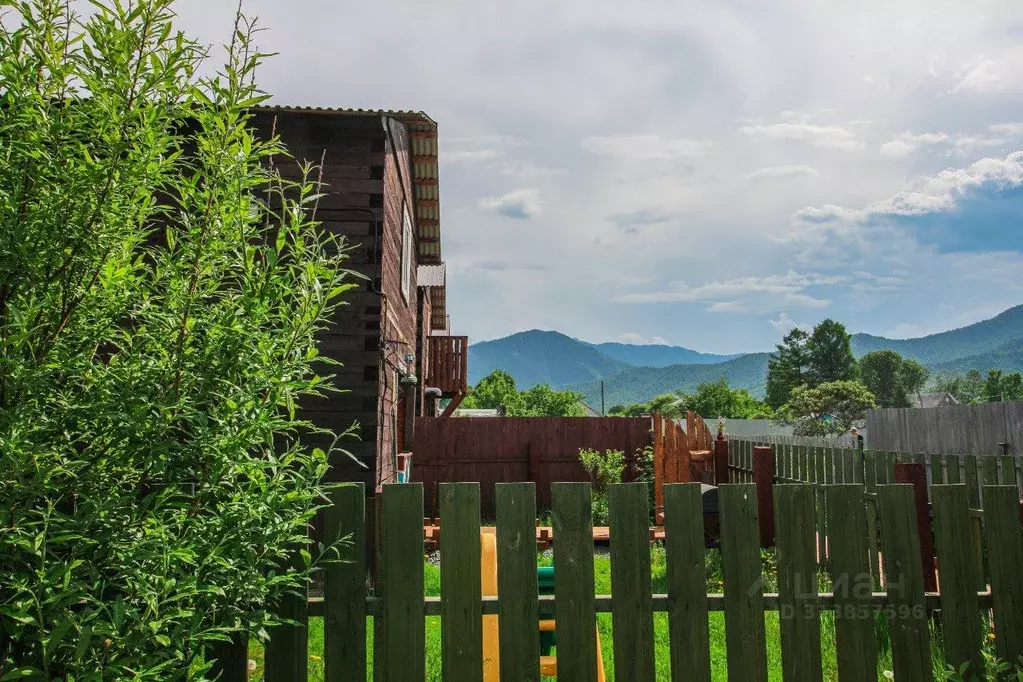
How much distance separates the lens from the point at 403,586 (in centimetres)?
344

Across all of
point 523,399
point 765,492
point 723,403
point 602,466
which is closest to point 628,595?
point 765,492

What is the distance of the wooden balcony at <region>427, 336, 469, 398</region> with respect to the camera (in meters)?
20.9

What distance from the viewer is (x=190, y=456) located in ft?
8.78

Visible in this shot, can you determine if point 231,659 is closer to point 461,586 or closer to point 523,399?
point 461,586

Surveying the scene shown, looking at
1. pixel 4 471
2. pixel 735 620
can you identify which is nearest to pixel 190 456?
pixel 4 471

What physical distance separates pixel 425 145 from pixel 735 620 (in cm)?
1061

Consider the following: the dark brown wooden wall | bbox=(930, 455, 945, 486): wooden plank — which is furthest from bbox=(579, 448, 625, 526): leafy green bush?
bbox=(930, 455, 945, 486): wooden plank

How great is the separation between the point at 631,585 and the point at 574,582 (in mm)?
276

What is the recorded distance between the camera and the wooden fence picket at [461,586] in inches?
135

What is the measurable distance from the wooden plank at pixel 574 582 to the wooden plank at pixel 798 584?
98 cm

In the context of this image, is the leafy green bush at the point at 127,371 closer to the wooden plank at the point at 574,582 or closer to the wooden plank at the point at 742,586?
→ the wooden plank at the point at 574,582

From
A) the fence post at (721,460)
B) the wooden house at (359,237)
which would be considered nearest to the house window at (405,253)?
the wooden house at (359,237)

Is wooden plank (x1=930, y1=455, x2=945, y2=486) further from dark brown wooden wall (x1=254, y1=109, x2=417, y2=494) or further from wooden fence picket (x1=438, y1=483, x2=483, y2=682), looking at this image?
wooden fence picket (x1=438, y1=483, x2=483, y2=682)

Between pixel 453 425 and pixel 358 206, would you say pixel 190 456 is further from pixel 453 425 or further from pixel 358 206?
pixel 453 425
